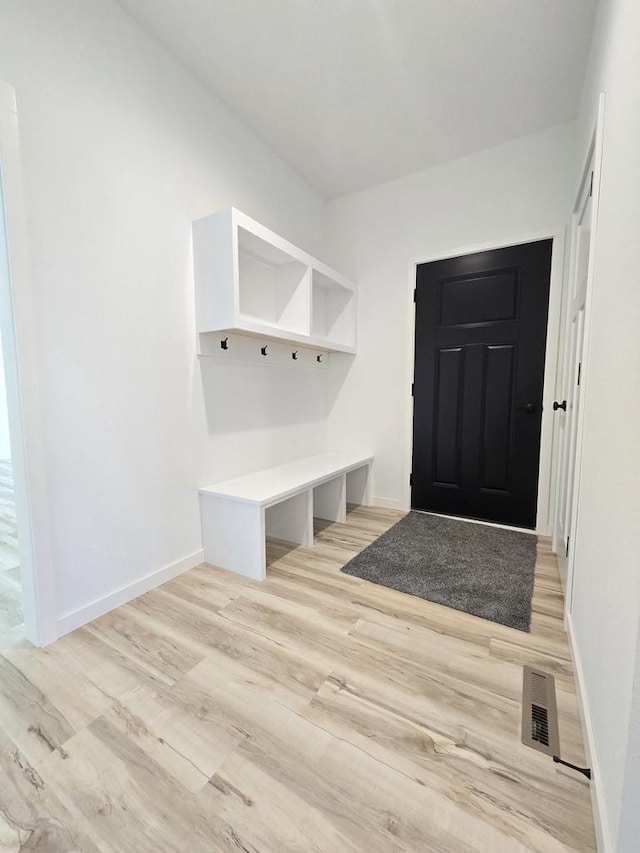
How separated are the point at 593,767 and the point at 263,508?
1.51 metres

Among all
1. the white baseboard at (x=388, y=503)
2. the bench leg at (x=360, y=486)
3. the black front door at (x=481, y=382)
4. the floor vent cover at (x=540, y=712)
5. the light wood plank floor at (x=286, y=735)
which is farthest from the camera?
the bench leg at (x=360, y=486)

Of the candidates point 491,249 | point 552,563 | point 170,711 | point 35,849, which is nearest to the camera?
point 35,849

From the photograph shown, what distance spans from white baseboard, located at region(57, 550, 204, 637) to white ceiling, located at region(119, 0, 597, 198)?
2.74 m

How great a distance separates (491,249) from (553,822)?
2995 millimetres

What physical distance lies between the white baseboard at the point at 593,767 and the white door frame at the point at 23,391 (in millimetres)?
1855

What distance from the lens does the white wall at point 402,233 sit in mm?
2492

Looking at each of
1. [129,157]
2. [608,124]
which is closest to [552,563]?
[608,124]

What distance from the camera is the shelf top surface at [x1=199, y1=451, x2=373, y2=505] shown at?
6.70ft

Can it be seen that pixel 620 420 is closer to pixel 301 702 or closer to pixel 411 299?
pixel 301 702

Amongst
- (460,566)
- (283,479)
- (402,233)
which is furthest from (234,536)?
(402,233)

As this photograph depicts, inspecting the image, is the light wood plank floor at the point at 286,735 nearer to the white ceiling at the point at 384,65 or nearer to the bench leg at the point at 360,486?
the bench leg at the point at 360,486

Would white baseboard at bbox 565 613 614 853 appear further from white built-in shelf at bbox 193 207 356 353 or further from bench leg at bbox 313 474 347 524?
white built-in shelf at bbox 193 207 356 353

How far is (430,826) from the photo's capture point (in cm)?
84

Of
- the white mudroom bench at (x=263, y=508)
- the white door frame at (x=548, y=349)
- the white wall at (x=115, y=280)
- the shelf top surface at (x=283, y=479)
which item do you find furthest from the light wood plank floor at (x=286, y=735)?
the white door frame at (x=548, y=349)
